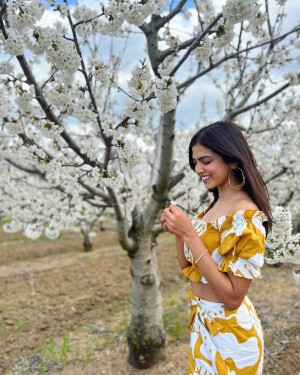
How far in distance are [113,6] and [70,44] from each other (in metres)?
0.32

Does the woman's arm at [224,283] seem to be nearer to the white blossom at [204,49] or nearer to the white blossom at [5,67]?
the white blossom at [204,49]

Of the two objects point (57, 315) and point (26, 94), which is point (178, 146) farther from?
point (26, 94)

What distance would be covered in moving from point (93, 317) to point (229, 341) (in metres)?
4.90

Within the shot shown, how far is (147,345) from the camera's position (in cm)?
396

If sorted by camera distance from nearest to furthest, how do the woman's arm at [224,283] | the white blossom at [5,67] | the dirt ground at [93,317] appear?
the woman's arm at [224,283], the white blossom at [5,67], the dirt ground at [93,317]

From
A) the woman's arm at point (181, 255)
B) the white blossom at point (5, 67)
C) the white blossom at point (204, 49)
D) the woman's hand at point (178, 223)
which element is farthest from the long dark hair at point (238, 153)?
the white blossom at point (5, 67)

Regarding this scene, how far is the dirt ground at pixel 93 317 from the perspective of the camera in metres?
4.20

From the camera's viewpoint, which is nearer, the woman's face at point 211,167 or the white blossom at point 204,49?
the woman's face at point 211,167

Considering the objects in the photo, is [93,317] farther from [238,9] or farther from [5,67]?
[238,9]

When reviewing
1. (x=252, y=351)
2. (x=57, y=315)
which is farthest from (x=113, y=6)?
(x=57, y=315)

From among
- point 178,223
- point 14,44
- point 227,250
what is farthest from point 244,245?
point 14,44

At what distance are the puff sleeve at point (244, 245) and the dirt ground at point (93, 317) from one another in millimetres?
2325

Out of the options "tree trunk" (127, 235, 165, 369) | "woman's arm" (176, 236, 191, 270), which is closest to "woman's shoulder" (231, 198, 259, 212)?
"woman's arm" (176, 236, 191, 270)

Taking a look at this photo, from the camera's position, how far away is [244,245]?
156 cm
